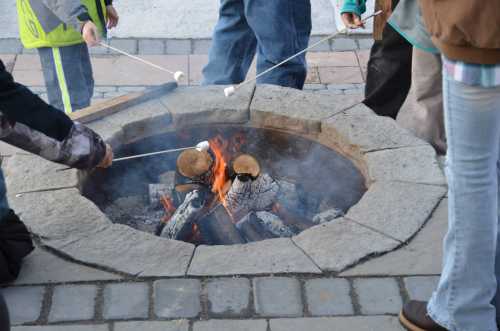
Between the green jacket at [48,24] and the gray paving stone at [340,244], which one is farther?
the green jacket at [48,24]

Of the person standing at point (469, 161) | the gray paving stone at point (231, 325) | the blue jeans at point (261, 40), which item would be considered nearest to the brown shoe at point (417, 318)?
the person standing at point (469, 161)

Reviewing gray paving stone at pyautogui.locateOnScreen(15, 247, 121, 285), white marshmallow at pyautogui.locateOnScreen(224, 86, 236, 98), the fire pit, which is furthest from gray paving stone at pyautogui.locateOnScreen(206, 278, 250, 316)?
white marshmallow at pyautogui.locateOnScreen(224, 86, 236, 98)

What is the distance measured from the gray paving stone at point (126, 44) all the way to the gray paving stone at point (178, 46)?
0.82 ft

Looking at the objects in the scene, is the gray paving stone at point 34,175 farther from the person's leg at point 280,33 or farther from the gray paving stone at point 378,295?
the person's leg at point 280,33

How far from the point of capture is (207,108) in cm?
400

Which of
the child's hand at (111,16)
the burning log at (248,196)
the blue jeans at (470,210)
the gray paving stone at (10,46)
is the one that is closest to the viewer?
the blue jeans at (470,210)

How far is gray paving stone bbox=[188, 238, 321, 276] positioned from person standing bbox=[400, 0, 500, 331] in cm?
48

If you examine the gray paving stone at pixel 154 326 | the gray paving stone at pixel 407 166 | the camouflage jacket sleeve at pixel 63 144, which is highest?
the camouflage jacket sleeve at pixel 63 144

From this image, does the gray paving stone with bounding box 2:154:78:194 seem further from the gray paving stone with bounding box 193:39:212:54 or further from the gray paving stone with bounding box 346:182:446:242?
the gray paving stone with bounding box 193:39:212:54

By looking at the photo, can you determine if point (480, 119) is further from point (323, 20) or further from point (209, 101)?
point (323, 20)

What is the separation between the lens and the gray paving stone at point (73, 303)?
286cm

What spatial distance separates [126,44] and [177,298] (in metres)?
3.54

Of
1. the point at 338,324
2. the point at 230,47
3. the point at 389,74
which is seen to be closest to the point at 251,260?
the point at 338,324

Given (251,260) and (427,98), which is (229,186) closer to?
(251,260)
